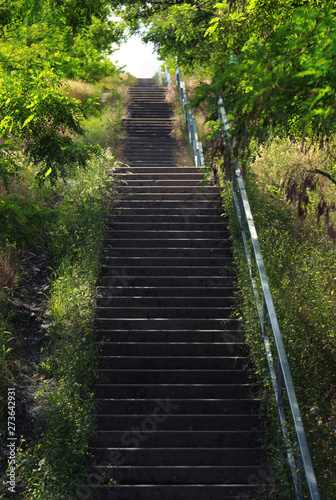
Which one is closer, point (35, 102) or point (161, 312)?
point (35, 102)

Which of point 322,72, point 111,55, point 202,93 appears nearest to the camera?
point 322,72

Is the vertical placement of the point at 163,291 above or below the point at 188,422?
above

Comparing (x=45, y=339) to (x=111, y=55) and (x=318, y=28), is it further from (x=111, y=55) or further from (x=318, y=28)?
(x=111, y=55)

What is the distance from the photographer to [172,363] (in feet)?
23.6

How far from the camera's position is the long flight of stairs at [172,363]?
230 inches

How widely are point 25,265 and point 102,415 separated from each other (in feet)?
12.3

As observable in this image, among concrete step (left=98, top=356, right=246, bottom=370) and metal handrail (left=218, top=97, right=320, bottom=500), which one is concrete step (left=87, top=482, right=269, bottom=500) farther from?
concrete step (left=98, top=356, right=246, bottom=370)

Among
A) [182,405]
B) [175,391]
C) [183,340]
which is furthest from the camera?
[183,340]

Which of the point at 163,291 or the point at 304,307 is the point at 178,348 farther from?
the point at 304,307

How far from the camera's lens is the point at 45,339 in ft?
25.6

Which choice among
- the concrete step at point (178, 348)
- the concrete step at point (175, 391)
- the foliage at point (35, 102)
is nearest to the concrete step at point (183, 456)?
the concrete step at point (175, 391)

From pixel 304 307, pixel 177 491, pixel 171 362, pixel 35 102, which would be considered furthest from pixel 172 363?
pixel 35 102

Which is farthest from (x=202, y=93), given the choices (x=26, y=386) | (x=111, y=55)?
(x=111, y=55)

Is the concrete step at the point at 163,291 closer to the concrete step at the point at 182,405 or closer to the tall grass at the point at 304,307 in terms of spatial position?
the tall grass at the point at 304,307
